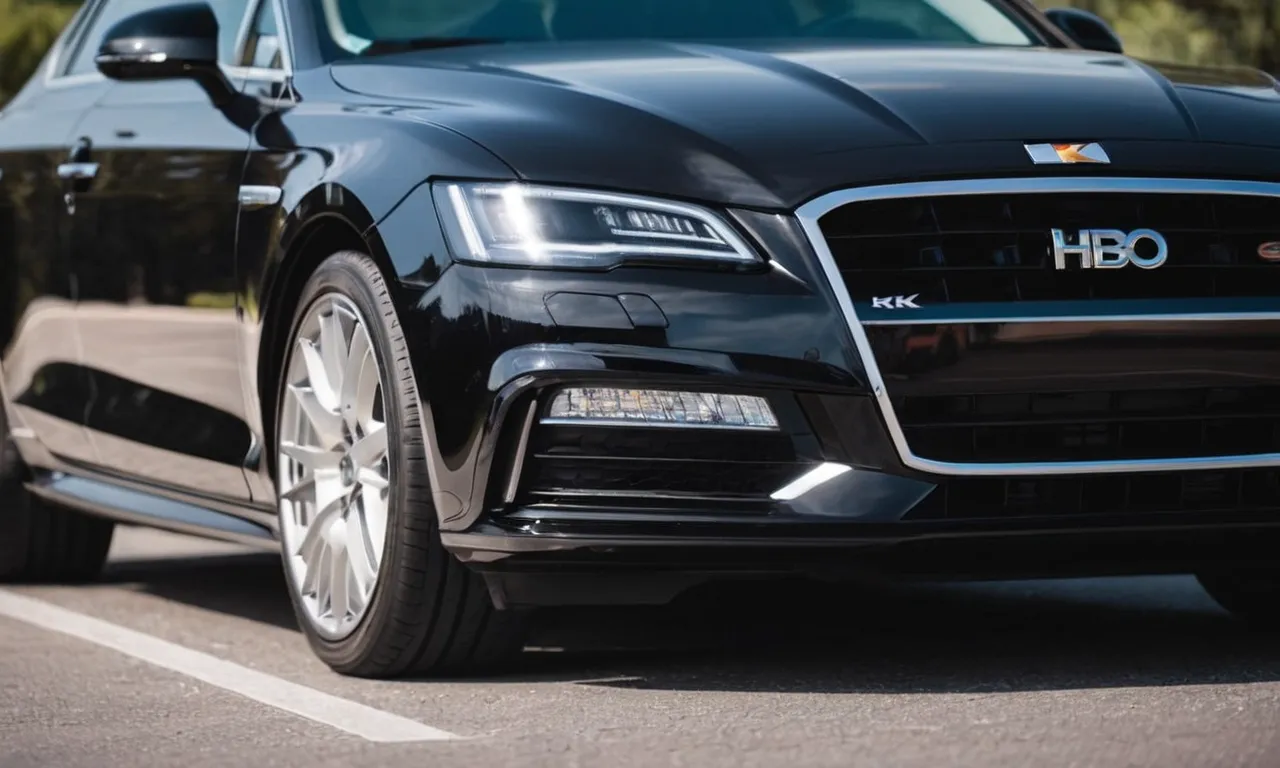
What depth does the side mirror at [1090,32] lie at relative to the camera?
6.72 meters

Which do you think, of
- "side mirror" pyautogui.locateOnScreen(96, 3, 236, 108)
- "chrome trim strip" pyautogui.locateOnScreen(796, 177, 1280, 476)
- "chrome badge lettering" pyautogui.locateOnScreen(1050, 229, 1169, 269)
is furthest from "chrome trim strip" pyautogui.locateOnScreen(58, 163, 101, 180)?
"chrome badge lettering" pyautogui.locateOnScreen(1050, 229, 1169, 269)

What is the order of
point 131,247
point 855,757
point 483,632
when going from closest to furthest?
point 855,757 → point 483,632 → point 131,247

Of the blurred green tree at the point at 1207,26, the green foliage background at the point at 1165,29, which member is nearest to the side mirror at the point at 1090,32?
the green foliage background at the point at 1165,29

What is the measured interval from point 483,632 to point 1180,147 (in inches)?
63.3

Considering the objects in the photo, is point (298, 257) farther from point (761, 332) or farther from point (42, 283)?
point (42, 283)

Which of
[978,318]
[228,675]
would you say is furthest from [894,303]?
[228,675]

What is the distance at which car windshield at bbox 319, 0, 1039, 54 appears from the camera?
5.82m

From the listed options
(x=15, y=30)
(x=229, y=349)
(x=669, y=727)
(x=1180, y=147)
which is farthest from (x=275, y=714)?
(x=15, y=30)

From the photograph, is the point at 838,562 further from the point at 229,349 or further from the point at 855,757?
the point at 229,349

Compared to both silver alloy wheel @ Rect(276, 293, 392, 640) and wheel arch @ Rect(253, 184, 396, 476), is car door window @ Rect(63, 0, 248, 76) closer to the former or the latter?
wheel arch @ Rect(253, 184, 396, 476)

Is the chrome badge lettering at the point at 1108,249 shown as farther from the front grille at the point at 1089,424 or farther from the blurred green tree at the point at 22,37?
the blurred green tree at the point at 22,37

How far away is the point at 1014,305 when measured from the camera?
456 cm

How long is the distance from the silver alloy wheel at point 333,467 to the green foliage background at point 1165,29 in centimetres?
1064

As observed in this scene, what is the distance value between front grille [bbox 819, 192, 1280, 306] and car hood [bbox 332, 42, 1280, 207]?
70mm
